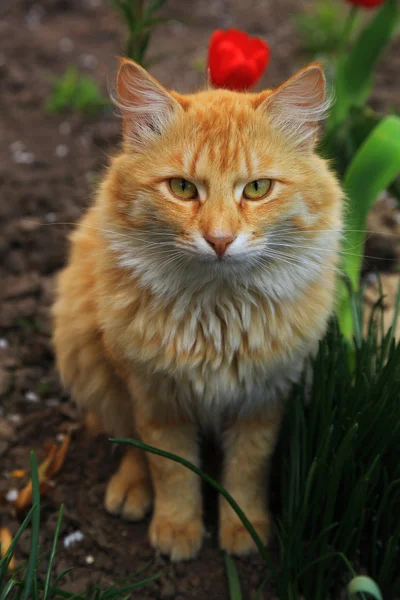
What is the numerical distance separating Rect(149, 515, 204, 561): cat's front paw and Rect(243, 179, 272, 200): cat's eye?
0.94 meters

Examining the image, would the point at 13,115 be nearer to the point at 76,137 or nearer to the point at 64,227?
the point at 76,137

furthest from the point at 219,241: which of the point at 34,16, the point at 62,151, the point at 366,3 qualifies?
the point at 34,16

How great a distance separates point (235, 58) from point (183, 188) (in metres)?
0.56

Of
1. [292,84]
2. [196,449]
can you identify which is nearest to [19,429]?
[196,449]

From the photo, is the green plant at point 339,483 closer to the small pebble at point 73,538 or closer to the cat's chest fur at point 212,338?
the cat's chest fur at point 212,338

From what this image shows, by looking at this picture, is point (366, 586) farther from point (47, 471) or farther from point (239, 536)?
point (47, 471)

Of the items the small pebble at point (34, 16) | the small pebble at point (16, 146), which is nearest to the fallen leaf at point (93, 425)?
the small pebble at point (16, 146)

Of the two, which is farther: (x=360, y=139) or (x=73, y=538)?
(x=360, y=139)

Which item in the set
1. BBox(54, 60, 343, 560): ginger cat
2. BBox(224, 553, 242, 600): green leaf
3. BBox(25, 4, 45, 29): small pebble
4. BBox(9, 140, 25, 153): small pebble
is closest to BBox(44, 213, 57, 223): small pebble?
BBox(9, 140, 25, 153): small pebble

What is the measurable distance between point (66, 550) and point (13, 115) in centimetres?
250

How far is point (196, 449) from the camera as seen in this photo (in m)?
1.81

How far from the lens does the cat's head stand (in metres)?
1.40

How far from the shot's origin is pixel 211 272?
1.47 metres

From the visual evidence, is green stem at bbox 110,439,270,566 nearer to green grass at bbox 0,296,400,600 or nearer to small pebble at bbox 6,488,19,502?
green grass at bbox 0,296,400,600
